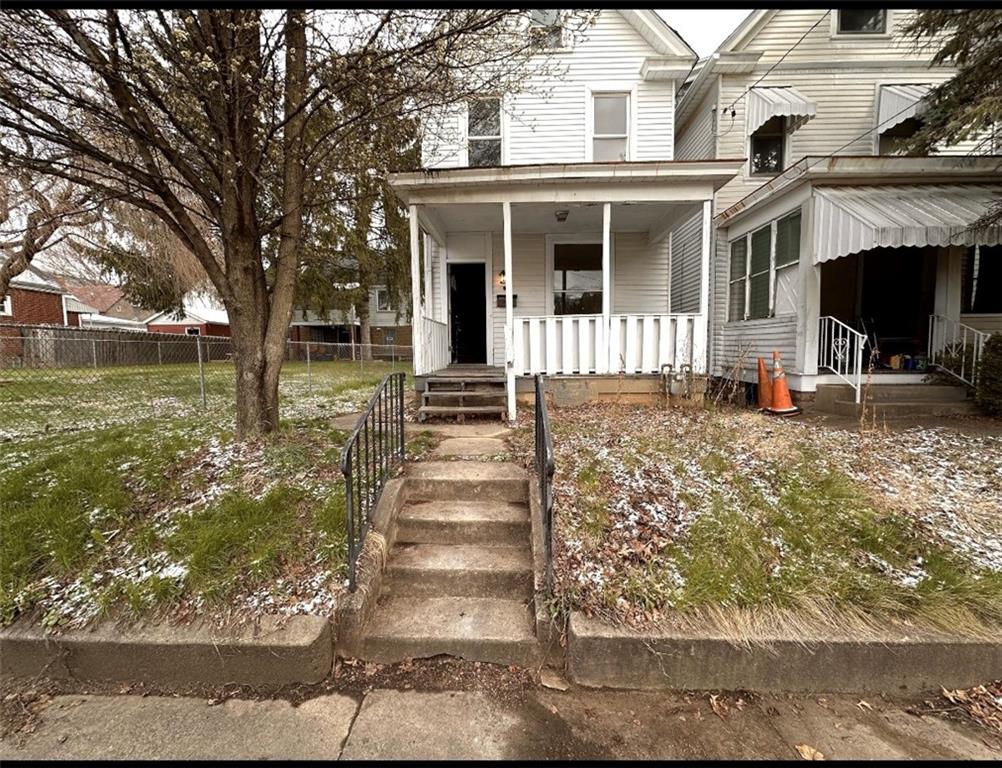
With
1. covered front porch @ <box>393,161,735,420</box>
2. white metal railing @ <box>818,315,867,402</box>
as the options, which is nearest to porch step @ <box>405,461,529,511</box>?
covered front porch @ <box>393,161,735,420</box>

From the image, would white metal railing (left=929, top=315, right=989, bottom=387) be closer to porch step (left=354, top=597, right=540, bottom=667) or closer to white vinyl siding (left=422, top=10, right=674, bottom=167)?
white vinyl siding (left=422, top=10, right=674, bottom=167)

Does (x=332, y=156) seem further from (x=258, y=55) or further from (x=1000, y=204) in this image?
(x=1000, y=204)

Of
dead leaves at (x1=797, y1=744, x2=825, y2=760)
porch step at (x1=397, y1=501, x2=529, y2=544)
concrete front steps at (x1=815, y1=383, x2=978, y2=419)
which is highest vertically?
concrete front steps at (x1=815, y1=383, x2=978, y2=419)

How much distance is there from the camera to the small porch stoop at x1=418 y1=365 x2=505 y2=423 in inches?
233

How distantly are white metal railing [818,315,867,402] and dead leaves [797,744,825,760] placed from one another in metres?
5.69

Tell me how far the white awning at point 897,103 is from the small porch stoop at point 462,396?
30.8 ft

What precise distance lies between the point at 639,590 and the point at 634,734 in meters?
0.65

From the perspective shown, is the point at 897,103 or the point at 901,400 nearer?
→ the point at 901,400

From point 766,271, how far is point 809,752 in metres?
7.84

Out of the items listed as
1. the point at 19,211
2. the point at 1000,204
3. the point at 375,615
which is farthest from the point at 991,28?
the point at 19,211

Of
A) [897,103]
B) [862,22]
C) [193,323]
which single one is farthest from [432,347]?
[193,323]

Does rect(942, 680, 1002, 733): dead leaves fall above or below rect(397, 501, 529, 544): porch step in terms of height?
below

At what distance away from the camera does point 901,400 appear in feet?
21.3

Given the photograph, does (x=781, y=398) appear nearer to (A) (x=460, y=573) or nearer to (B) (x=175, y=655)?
(A) (x=460, y=573)
